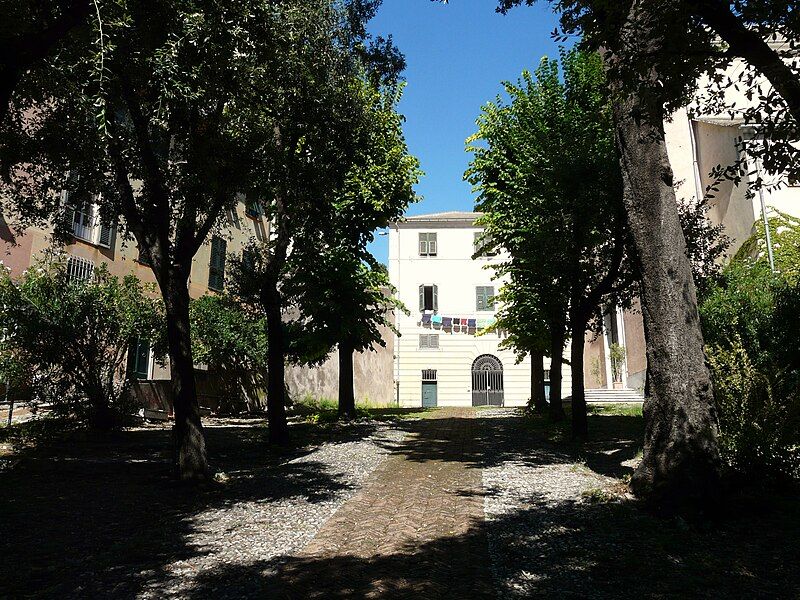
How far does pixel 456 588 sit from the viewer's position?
4.63m

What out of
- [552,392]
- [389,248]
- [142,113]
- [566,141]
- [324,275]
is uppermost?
[389,248]

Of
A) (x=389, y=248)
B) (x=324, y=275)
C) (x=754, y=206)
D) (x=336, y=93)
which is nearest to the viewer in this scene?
(x=336, y=93)

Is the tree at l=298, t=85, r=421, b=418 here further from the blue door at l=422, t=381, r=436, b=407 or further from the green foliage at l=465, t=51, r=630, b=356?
the blue door at l=422, t=381, r=436, b=407

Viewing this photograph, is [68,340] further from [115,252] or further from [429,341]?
[429,341]

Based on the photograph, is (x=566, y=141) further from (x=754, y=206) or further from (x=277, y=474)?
(x=754, y=206)

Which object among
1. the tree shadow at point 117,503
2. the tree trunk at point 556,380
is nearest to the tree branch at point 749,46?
the tree shadow at point 117,503

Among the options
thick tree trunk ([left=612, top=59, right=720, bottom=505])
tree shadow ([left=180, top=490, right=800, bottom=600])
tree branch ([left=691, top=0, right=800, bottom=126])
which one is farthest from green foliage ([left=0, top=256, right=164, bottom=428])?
tree branch ([left=691, top=0, right=800, bottom=126])

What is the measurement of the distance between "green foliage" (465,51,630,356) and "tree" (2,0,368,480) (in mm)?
5387

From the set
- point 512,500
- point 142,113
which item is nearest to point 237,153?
point 142,113

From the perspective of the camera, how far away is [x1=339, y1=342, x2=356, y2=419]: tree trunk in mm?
18656

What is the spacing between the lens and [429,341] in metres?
38.7

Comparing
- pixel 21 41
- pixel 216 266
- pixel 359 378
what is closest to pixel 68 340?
pixel 21 41

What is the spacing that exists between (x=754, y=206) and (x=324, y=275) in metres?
15.6

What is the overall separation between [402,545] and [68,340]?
33.5ft
